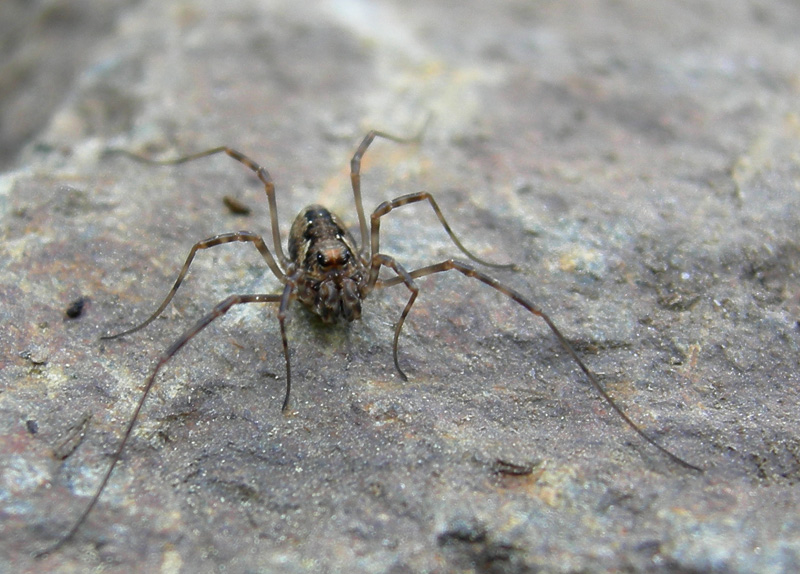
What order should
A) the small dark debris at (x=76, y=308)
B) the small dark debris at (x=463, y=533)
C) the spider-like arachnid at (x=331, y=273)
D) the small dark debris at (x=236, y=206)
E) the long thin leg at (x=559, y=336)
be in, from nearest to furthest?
the small dark debris at (x=463, y=533) < the long thin leg at (x=559, y=336) < the spider-like arachnid at (x=331, y=273) < the small dark debris at (x=76, y=308) < the small dark debris at (x=236, y=206)


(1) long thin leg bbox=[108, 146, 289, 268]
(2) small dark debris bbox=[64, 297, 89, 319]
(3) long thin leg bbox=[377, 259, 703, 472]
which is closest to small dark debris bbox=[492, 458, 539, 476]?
(3) long thin leg bbox=[377, 259, 703, 472]

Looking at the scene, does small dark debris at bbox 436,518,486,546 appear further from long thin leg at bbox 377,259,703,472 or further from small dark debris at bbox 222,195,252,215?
small dark debris at bbox 222,195,252,215

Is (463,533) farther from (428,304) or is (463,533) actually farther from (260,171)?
(260,171)

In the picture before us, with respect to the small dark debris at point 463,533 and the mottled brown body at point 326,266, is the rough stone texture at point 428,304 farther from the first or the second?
the mottled brown body at point 326,266

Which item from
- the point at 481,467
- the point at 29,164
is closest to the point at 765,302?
the point at 481,467

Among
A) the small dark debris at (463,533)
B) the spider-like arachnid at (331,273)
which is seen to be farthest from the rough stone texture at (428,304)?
the spider-like arachnid at (331,273)

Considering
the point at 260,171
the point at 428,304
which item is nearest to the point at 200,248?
the point at 260,171
